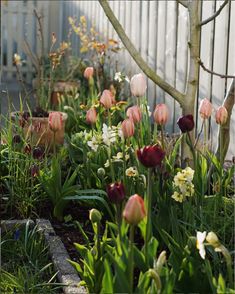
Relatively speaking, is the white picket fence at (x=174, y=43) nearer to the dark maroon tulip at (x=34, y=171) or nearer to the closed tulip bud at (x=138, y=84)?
the closed tulip bud at (x=138, y=84)

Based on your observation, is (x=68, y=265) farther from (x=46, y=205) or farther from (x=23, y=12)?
(x=23, y=12)

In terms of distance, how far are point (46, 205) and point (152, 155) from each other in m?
1.52

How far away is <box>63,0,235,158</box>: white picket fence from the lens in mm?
4427

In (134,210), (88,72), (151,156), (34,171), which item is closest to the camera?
(134,210)

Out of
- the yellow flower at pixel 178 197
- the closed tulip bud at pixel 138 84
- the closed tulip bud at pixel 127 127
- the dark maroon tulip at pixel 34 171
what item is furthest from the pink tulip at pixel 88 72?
the yellow flower at pixel 178 197

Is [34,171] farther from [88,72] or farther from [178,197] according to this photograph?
[88,72]

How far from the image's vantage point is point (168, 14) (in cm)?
559

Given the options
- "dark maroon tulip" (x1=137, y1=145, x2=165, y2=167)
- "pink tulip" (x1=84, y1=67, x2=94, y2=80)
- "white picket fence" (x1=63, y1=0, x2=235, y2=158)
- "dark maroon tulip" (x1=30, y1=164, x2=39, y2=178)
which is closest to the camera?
"dark maroon tulip" (x1=137, y1=145, x2=165, y2=167)

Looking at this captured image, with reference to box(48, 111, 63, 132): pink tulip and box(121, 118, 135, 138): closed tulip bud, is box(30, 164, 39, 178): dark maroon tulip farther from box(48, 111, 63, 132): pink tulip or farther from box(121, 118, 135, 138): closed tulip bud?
box(121, 118, 135, 138): closed tulip bud

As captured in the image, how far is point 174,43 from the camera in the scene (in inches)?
215

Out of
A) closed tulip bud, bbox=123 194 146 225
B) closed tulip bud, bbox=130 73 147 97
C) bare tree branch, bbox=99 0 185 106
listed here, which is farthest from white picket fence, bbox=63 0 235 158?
closed tulip bud, bbox=123 194 146 225

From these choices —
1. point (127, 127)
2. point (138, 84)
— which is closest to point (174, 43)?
point (138, 84)

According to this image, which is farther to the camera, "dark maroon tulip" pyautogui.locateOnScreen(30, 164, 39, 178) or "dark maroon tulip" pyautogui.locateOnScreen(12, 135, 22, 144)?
"dark maroon tulip" pyautogui.locateOnScreen(12, 135, 22, 144)

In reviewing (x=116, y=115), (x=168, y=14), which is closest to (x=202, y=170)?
(x=116, y=115)
